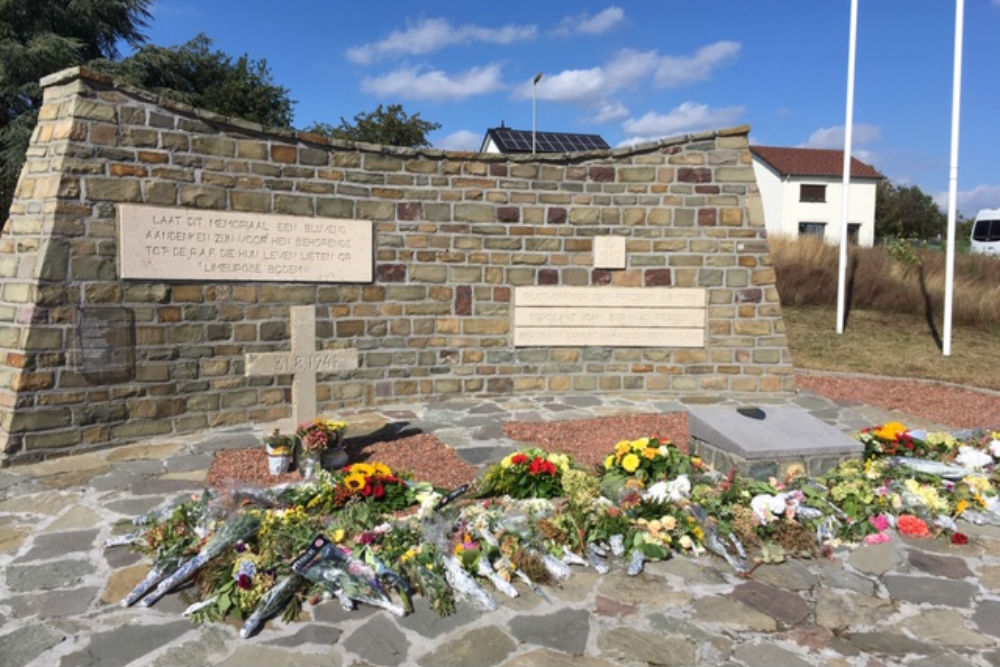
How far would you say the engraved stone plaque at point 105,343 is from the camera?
20.5 feet

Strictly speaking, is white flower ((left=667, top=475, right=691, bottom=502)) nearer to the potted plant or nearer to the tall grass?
the potted plant

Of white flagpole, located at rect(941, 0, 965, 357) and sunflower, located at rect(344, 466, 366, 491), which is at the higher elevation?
white flagpole, located at rect(941, 0, 965, 357)

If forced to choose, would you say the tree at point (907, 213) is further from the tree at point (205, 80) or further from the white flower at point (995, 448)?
the white flower at point (995, 448)

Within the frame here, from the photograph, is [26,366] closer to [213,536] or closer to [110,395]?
[110,395]

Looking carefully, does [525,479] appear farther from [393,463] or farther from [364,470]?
[393,463]

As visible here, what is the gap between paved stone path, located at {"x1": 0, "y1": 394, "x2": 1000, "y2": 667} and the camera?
3.15m

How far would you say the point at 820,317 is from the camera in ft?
48.7

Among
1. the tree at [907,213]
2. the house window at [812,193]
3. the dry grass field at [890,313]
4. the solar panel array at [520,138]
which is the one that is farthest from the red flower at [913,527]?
the tree at [907,213]

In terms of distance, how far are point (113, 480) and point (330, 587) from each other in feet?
9.11

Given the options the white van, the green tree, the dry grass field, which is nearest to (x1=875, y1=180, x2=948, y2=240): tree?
the white van

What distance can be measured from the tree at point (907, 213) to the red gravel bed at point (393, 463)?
48.6 meters

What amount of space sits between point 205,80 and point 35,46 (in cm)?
610

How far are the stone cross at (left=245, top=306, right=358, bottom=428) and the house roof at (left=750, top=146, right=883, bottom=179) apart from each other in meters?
35.5

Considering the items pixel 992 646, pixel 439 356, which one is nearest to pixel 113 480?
pixel 439 356
